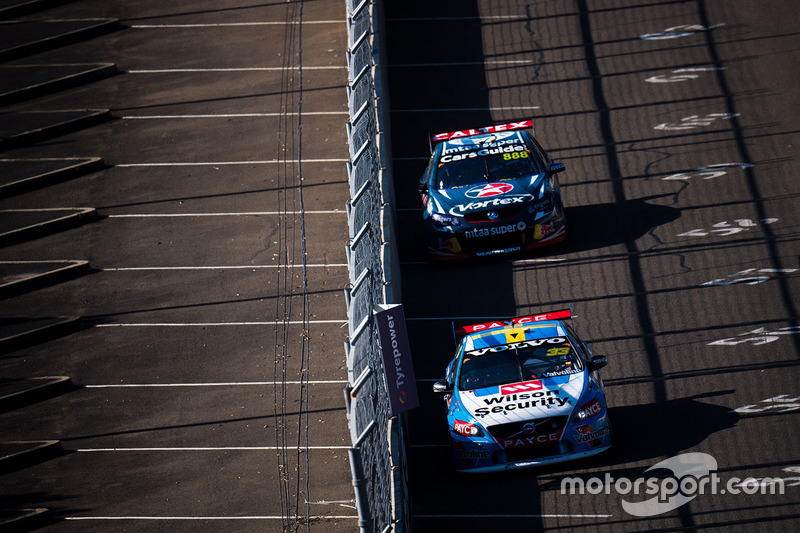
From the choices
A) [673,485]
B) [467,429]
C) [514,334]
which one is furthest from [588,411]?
[514,334]

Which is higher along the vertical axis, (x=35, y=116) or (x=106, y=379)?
(x=35, y=116)

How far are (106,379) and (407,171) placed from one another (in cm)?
627

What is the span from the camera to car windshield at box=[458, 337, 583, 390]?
444 inches

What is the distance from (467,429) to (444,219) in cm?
482

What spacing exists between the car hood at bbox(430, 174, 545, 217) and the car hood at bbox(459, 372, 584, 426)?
4219 mm

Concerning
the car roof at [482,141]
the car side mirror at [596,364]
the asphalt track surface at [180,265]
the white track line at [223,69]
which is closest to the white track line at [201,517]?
the asphalt track surface at [180,265]

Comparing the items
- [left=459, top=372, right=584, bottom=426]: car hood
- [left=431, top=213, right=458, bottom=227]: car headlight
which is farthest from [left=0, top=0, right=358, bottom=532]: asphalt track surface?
[left=459, top=372, right=584, bottom=426]: car hood

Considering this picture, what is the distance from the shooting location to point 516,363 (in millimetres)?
11484

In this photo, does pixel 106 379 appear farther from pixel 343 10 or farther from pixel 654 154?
Result: pixel 343 10

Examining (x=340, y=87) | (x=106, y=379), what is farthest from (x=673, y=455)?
(x=340, y=87)

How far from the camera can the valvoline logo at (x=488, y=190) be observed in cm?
1504

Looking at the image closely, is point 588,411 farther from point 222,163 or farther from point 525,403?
point 222,163

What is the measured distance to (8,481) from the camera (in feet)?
43.1

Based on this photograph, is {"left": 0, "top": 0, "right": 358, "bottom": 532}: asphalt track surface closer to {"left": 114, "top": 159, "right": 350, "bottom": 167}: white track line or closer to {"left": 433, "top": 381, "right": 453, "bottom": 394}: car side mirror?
{"left": 114, "top": 159, "right": 350, "bottom": 167}: white track line
